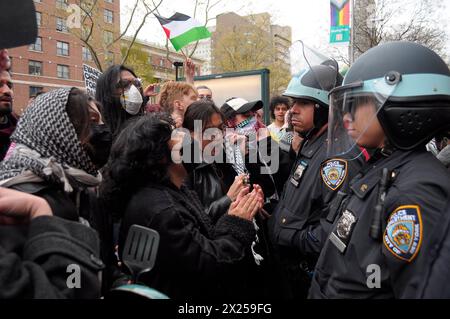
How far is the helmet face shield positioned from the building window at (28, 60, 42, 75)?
44.9 m

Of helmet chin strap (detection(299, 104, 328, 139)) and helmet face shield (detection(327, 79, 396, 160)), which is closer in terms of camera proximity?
helmet face shield (detection(327, 79, 396, 160))

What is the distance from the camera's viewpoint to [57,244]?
119 cm

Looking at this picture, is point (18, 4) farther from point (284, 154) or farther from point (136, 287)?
point (284, 154)

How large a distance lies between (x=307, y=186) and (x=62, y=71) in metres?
46.6

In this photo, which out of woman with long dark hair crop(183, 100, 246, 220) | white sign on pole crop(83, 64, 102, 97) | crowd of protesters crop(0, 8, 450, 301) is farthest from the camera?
white sign on pole crop(83, 64, 102, 97)

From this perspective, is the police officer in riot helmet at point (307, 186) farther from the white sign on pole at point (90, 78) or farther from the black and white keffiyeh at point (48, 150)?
the white sign on pole at point (90, 78)

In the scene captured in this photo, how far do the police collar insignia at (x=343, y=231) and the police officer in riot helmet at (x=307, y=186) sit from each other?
57 cm

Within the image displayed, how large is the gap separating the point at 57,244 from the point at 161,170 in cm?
92

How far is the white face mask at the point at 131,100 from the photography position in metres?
3.35

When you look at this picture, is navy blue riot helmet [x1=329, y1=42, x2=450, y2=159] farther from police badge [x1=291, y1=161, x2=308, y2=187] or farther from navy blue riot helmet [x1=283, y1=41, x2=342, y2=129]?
navy blue riot helmet [x1=283, y1=41, x2=342, y2=129]

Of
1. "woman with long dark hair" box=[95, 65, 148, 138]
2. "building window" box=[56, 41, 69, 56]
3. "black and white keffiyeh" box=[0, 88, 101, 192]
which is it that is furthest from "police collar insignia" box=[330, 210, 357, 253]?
"building window" box=[56, 41, 69, 56]

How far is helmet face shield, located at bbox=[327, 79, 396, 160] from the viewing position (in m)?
1.71

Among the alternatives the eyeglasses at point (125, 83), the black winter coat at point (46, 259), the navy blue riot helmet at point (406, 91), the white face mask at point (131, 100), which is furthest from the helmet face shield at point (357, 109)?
the eyeglasses at point (125, 83)
